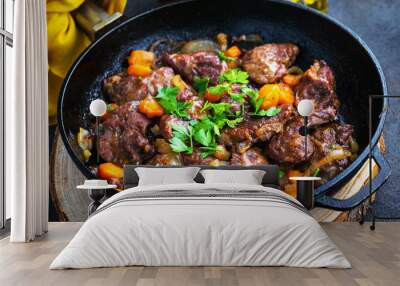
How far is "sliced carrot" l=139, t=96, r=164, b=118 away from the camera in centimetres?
718

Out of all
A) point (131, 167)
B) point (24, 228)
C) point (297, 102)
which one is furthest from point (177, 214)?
point (297, 102)

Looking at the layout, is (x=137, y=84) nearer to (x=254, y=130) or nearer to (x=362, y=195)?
(x=254, y=130)

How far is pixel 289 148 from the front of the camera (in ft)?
23.3

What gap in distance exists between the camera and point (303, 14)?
7.13m

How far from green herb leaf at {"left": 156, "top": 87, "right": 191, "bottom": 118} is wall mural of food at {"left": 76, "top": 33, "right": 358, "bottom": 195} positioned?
12 millimetres

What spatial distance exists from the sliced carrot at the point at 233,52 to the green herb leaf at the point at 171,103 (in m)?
0.79

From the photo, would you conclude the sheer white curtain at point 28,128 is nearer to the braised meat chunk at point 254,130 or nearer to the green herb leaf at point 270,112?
the braised meat chunk at point 254,130

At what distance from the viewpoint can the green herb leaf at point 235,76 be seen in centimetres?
721

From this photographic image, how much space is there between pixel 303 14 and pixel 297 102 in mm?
1074

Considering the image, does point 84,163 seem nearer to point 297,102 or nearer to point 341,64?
point 297,102

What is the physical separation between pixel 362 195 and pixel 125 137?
9.74ft

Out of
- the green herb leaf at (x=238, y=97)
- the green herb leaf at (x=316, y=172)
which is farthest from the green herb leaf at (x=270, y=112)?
the green herb leaf at (x=316, y=172)

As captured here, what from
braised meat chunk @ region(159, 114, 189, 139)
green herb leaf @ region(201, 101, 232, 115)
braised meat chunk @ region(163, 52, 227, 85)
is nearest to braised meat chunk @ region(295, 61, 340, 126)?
green herb leaf @ region(201, 101, 232, 115)

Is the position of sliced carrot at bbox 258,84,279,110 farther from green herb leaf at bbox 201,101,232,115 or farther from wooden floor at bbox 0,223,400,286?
wooden floor at bbox 0,223,400,286
